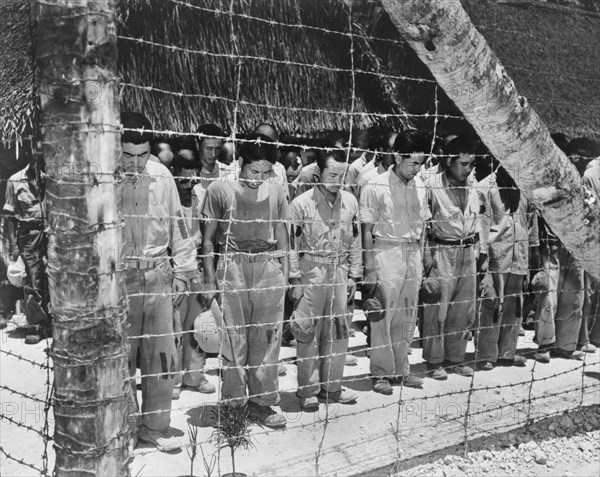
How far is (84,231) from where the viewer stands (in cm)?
237

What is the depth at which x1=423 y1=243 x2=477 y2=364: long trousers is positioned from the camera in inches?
221

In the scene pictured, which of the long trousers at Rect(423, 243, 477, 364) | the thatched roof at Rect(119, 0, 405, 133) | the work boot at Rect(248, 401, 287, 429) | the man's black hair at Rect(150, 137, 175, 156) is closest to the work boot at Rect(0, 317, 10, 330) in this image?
the man's black hair at Rect(150, 137, 175, 156)

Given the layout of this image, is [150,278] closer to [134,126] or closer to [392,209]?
[134,126]

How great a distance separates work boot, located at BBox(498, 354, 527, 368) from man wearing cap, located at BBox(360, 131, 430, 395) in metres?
1.26

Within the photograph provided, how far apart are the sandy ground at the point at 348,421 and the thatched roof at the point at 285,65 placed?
1864mm

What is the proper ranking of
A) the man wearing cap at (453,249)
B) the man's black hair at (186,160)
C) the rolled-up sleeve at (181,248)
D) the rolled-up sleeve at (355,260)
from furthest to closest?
the man's black hair at (186,160) < the man wearing cap at (453,249) < the rolled-up sleeve at (355,260) < the rolled-up sleeve at (181,248)

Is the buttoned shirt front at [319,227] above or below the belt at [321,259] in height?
above

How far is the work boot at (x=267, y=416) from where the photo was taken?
4.57 meters

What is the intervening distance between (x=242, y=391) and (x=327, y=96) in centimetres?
274

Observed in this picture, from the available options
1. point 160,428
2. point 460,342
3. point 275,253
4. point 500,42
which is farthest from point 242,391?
point 500,42

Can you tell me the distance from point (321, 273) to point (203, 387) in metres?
1.22

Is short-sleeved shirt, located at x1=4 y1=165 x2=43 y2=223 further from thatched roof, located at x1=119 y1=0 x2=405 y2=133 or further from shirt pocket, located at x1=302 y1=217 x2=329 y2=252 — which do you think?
shirt pocket, located at x1=302 y1=217 x2=329 y2=252

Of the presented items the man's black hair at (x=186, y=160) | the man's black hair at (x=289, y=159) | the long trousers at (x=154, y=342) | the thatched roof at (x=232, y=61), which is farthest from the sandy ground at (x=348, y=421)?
the man's black hair at (x=289, y=159)

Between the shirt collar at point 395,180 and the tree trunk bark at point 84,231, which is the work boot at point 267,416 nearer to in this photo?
the shirt collar at point 395,180
